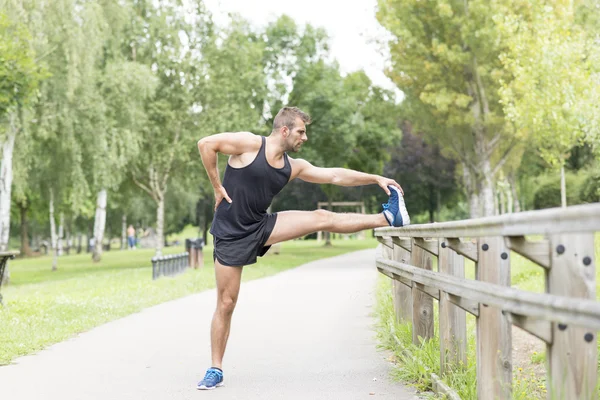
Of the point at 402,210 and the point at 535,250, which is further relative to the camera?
the point at 402,210

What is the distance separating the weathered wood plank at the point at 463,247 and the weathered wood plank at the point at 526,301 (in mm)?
149

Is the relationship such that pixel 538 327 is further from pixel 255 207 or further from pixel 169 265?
pixel 169 265

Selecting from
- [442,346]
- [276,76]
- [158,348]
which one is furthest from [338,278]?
[276,76]

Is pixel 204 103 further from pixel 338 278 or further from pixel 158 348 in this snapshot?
pixel 158 348

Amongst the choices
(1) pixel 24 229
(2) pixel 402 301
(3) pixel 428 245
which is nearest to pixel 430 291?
(3) pixel 428 245

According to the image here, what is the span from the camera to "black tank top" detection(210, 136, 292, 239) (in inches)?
246

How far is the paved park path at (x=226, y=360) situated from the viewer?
626 cm

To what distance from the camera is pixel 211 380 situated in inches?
250

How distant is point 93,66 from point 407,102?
1439cm

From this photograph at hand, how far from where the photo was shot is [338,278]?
21344 mm

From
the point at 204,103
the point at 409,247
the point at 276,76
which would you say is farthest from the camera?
the point at 276,76

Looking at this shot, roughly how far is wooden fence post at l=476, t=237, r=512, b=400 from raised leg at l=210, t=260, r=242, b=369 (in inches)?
92.3

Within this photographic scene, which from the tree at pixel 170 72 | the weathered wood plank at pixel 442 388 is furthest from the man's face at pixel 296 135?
the tree at pixel 170 72

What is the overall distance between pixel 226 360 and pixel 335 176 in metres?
2.28
